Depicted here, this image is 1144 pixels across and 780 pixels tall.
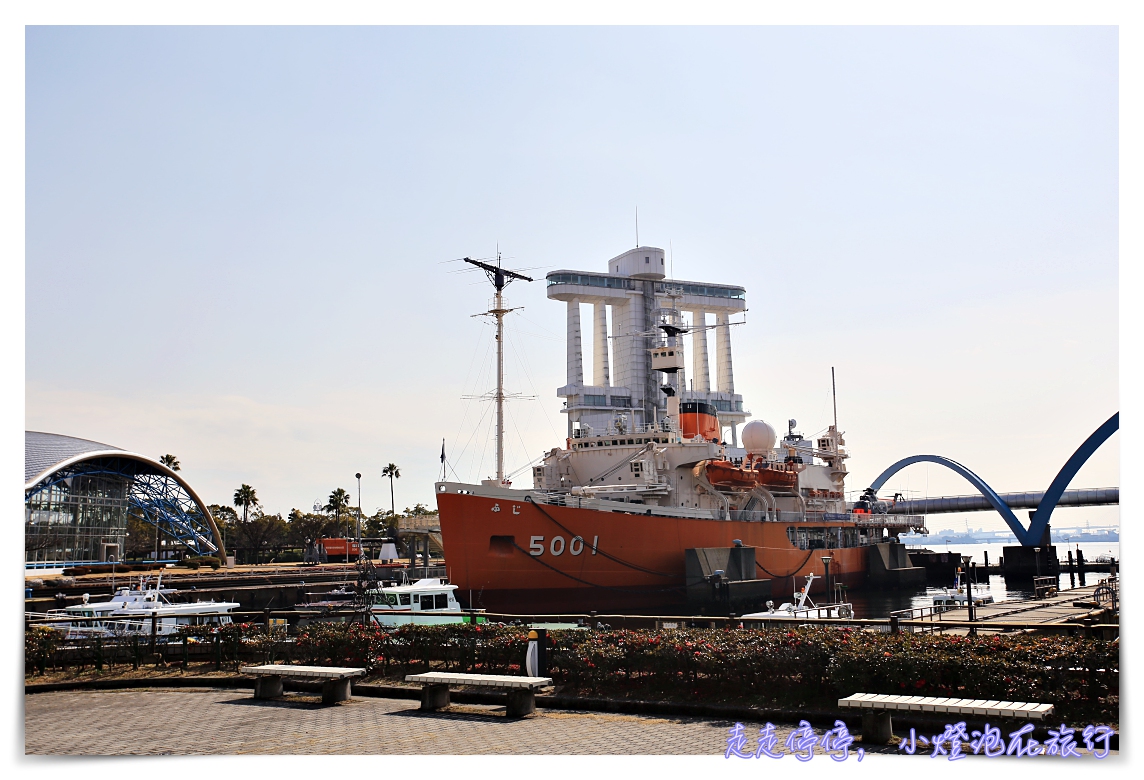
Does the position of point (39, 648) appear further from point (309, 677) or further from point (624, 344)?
point (624, 344)

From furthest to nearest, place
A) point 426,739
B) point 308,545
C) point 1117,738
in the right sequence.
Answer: point 308,545 → point 426,739 → point 1117,738

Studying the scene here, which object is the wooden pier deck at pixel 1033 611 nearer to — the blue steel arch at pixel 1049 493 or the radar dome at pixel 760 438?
the radar dome at pixel 760 438

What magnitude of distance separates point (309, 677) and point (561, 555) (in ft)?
68.8

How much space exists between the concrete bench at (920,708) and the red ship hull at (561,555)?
22.9m

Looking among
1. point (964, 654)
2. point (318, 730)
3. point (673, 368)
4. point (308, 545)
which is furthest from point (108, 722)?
point (308, 545)

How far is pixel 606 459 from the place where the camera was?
129ft

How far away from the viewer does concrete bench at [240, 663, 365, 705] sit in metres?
11.7

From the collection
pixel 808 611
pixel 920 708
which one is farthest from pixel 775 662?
pixel 808 611

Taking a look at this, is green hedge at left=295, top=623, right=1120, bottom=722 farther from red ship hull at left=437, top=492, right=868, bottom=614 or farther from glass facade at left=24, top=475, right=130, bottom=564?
glass facade at left=24, top=475, right=130, bottom=564

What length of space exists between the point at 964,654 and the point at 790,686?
1.98m

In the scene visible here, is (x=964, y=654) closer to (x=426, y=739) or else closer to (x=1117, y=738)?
(x=1117, y=738)

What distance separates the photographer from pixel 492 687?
441 inches

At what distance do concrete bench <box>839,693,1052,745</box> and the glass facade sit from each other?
5998 centimetres

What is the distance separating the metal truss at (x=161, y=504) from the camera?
7056cm
